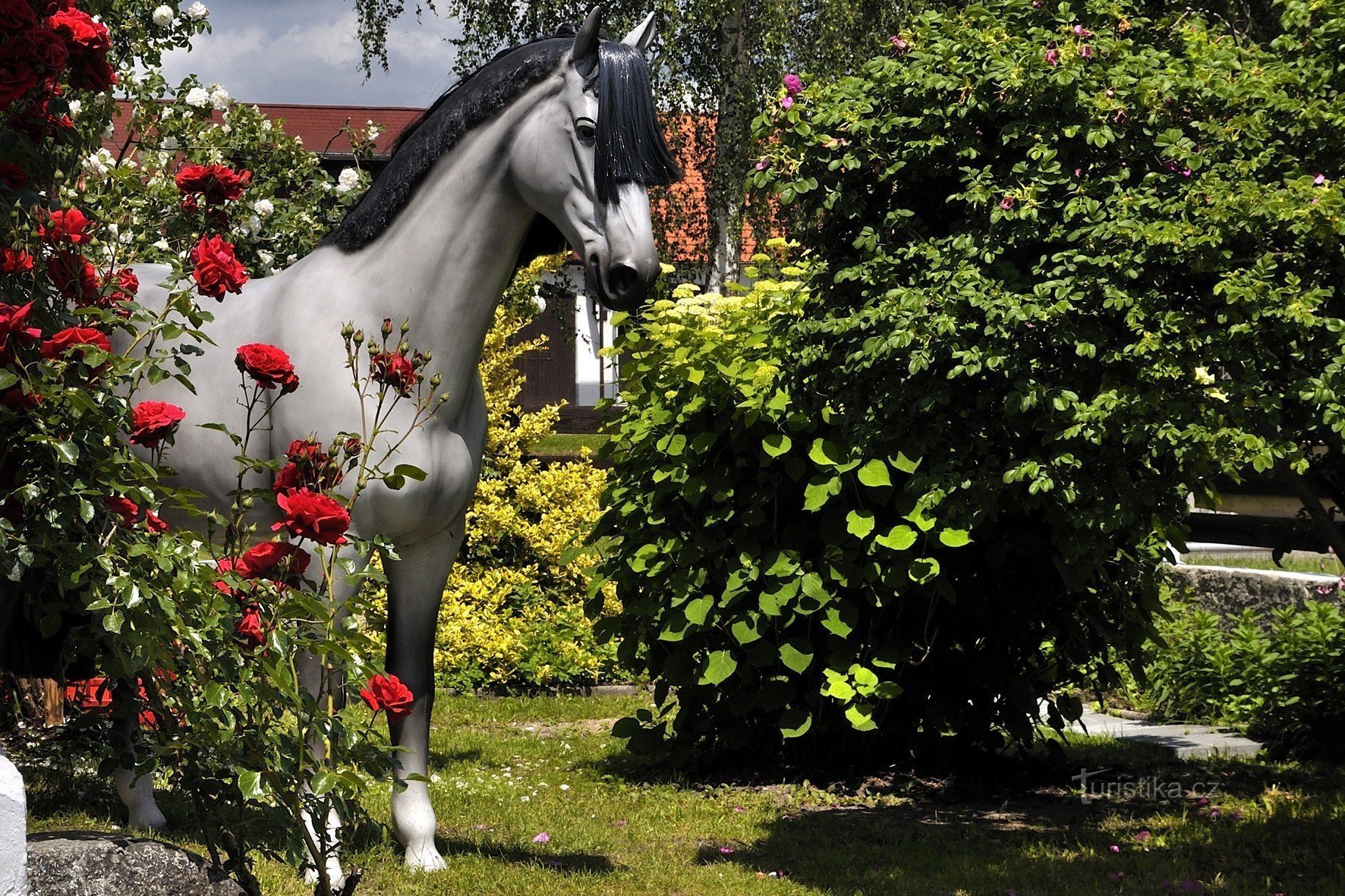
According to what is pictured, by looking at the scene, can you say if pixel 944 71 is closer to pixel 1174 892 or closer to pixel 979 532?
pixel 979 532

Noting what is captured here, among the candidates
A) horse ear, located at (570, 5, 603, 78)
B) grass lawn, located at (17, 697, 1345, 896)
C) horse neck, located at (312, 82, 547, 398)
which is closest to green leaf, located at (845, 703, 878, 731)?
grass lawn, located at (17, 697, 1345, 896)

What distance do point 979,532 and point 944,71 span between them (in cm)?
185

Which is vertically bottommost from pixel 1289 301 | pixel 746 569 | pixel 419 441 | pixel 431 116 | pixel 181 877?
pixel 181 877

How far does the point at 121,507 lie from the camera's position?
8.72 feet

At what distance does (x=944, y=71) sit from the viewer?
449 centimetres

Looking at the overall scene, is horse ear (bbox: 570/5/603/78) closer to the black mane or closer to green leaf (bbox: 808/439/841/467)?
the black mane

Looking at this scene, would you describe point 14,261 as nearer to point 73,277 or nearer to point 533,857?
point 73,277

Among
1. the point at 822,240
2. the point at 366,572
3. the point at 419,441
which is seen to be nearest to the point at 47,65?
the point at 366,572

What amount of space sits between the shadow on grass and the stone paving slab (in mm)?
2549

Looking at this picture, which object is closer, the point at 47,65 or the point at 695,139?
the point at 47,65

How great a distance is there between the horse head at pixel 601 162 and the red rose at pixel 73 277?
4.56ft

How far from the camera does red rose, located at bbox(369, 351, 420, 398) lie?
120 inches

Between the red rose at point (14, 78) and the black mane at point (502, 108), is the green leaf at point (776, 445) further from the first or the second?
the red rose at point (14, 78)

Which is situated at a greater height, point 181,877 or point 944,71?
point 944,71
